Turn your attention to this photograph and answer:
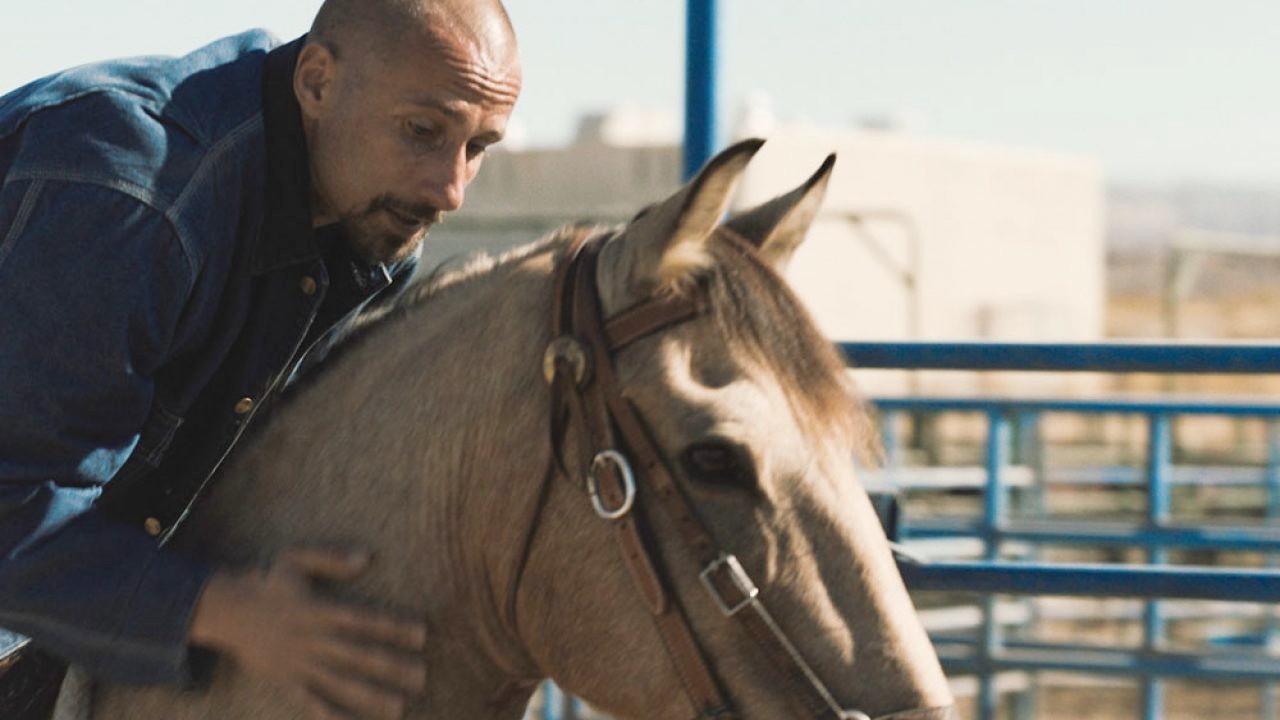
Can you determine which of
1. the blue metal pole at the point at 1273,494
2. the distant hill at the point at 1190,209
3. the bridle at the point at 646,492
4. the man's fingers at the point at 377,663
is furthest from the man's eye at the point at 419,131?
the distant hill at the point at 1190,209

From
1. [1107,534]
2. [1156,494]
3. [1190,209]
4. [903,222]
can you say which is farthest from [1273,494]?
[1190,209]

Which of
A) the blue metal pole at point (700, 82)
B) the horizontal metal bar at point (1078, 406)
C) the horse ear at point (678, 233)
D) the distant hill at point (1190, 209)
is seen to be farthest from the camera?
the distant hill at point (1190, 209)

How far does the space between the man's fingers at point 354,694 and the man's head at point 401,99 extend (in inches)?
24.4

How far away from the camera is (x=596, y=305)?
85.6 inches

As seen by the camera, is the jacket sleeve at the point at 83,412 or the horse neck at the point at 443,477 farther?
the horse neck at the point at 443,477

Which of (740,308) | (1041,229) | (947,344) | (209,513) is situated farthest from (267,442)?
(1041,229)

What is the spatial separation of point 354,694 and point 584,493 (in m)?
0.38

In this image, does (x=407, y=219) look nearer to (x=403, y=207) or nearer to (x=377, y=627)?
(x=403, y=207)

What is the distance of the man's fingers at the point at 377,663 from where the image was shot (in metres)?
2.13

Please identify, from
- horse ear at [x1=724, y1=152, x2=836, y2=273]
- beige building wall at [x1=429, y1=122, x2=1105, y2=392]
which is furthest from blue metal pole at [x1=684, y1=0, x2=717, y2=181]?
beige building wall at [x1=429, y1=122, x2=1105, y2=392]

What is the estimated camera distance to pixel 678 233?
6.86 feet

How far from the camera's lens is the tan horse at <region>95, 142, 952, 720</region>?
2047 mm

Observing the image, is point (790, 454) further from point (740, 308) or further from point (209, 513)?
point (209, 513)

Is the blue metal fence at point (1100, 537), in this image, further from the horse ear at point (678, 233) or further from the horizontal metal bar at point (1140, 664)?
the horse ear at point (678, 233)
